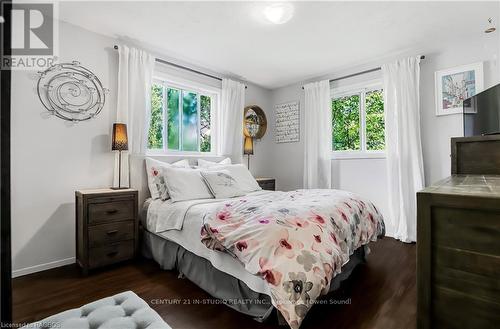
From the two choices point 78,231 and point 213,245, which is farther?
point 78,231

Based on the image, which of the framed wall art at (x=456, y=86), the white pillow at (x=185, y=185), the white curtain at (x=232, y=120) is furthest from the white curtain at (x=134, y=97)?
the framed wall art at (x=456, y=86)

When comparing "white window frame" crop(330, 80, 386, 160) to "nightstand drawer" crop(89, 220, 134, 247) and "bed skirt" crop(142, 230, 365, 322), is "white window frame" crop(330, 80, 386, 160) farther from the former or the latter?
"nightstand drawer" crop(89, 220, 134, 247)

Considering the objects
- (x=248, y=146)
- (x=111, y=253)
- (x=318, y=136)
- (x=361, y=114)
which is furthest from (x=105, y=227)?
(x=361, y=114)

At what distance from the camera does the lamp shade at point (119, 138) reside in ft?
8.07

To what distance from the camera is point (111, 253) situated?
7.39 ft

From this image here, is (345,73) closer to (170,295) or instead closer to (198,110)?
(198,110)

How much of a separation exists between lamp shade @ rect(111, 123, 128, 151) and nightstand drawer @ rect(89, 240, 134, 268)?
3.15 ft

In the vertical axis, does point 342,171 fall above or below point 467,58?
below

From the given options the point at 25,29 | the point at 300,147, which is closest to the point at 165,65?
the point at 25,29

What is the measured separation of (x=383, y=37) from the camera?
2654 mm

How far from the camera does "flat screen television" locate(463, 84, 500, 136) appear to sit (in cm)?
193

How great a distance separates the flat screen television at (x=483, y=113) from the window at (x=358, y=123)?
3.52 feet

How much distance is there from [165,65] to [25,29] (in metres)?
1.32

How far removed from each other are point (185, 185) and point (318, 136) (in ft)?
7.55
